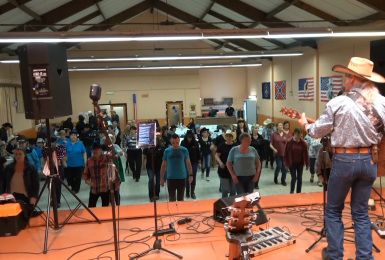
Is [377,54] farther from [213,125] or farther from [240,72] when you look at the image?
[240,72]

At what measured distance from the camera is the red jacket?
6.97 metres

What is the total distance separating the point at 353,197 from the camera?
281 cm

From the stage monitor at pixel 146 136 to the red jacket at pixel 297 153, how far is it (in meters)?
4.25

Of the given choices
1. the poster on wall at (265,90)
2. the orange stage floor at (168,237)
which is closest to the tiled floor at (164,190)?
the orange stage floor at (168,237)

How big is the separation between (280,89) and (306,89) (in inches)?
116

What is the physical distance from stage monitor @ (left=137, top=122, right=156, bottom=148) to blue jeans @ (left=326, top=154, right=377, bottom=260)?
5.52ft

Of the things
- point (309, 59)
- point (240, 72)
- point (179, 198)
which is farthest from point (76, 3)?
point (240, 72)

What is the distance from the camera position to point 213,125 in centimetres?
1266

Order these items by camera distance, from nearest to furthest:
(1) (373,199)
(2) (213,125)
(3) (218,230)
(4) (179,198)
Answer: (3) (218,230), (1) (373,199), (4) (179,198), (2) (213,125)

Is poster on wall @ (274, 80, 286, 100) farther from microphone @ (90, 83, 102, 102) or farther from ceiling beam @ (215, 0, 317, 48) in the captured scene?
microphone @ (90, 83, 102, 102)

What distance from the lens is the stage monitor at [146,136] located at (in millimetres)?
3490

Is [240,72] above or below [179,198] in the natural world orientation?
above

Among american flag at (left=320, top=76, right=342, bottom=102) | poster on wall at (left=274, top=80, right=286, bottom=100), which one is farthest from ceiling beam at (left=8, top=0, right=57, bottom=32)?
poster on wall at (left=274, top=80, right=286, bottom=100)

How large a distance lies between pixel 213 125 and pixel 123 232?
8681mm
